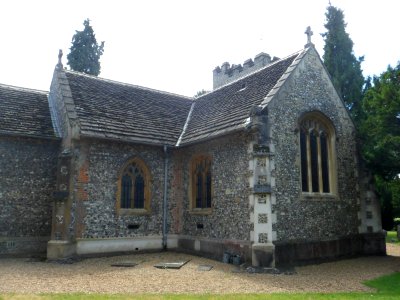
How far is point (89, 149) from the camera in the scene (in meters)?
14.0

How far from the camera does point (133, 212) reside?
48.4 feet

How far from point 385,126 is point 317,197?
376 cm

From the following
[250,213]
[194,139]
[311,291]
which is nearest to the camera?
[311,291]

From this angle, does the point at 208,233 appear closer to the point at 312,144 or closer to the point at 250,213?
the point at 250,213

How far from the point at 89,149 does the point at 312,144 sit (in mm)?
9093

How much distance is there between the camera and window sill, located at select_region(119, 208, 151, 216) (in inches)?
570

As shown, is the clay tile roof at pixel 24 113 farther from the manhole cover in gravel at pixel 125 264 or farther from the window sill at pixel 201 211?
the window sill at pixel 201 211

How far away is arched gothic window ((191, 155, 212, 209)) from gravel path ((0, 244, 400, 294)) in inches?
103

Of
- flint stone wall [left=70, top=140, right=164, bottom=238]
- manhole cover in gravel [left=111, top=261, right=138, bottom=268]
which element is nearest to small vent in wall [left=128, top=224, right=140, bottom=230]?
flint stone wall [left=70, top=140, right=164, bottom=238]

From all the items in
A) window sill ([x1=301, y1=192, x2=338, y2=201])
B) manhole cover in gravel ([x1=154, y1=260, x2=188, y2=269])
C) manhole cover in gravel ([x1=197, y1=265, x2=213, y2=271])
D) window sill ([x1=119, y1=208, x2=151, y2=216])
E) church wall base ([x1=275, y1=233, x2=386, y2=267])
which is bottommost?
manhole cover in gravel ([x1=197, y1=265, x2=213, y2=271])

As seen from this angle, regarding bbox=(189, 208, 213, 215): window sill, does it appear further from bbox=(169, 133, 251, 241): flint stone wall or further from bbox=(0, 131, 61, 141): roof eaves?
bbox=(0, 131, 61, 141): roof eaves

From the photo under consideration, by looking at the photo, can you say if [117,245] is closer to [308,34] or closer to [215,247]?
[215,247]

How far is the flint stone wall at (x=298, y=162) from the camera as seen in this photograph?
Answer: 12.8 metres

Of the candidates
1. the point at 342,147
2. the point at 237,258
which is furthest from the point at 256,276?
the point at 342,147
